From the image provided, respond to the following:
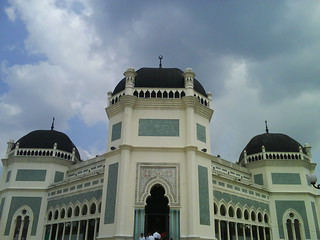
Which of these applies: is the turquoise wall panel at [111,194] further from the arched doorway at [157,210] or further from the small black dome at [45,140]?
the small black dome at [45,140]

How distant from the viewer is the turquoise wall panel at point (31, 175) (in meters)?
31.2

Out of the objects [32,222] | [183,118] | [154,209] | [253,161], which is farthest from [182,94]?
[32,222]

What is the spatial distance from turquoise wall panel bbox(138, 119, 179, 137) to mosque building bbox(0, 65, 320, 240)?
0.06 m

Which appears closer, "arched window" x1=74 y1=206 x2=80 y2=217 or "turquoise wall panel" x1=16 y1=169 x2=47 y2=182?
"arched window" x1=74 y1=206 x2=80 y2=217

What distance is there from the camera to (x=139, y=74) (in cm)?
2261

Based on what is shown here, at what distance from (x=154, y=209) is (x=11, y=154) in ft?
64.7

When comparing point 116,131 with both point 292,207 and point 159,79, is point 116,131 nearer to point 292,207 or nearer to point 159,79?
point 159,79

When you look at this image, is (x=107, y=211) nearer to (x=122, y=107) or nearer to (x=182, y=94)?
(x=122, y=107)

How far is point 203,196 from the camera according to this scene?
18719mm

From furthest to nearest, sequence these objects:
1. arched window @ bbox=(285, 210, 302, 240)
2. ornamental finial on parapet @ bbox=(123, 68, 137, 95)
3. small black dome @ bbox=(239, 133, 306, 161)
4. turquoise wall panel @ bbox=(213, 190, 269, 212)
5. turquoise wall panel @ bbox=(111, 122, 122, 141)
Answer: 1. small black dome @ bbox=(239, 133, 306, 161)
2. arched window @ bbox=(285, 210, 302, 240)
3. turquoise wall panel @ bbox=(213, 190, 269, 212)
4. ornamental finial on parapet @ bbox=(123, 68, 137, 95)
5. turquoise wall panel @ bbox=(111, 122, 122, 141)

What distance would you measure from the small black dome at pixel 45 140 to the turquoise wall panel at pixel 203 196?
751 inches

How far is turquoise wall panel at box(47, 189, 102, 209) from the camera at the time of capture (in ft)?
83.0

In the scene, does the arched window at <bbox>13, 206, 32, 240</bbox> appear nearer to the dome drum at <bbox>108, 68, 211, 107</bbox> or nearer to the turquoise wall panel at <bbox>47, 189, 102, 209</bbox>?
the turquoise wall panel at <bbox>47, 189, 102, 209</bbox>

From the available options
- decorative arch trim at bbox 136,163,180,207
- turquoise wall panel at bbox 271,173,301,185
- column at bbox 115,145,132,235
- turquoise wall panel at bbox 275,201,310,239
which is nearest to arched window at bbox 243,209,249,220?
turquoise wall panel at bbox 275,201,310,239
